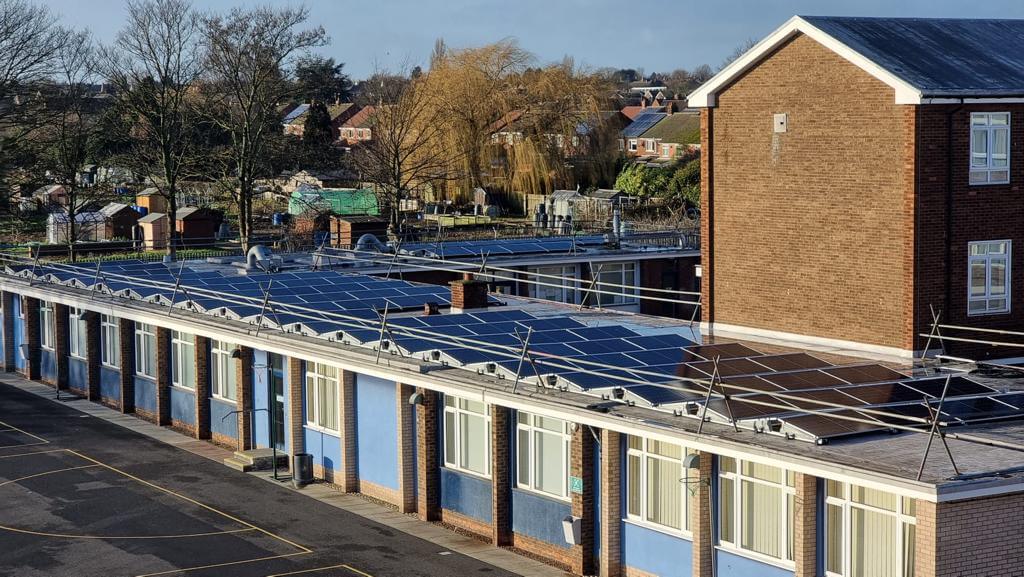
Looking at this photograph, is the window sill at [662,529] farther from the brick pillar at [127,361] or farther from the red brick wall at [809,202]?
the brick pillar at [127,361]

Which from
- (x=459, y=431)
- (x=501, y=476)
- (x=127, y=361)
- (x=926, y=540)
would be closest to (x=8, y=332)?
(x=127, y=361)

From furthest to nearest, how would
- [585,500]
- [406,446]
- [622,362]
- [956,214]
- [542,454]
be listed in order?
[406,446] → [956,214] → [622,362] → [542,454] → [585,500]


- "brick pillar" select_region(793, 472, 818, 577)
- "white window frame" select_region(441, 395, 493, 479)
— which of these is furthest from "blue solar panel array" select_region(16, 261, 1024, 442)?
"white window frame" select_region(441, 395, 493, 479)

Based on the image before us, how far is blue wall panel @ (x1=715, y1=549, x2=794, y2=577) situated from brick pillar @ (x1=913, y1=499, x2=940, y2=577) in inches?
109

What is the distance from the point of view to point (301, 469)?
30984mm

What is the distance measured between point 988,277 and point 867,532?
411 inches

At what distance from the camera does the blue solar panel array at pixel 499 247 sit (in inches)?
1820

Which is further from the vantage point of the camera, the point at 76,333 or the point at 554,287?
the point at 554,287

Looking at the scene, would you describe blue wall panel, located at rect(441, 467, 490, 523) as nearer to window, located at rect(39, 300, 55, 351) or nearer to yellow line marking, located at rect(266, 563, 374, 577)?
yellow line marking, located at rect(266, 563, 374, 577)

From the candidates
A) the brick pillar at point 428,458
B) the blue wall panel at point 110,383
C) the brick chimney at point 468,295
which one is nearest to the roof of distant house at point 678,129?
the blue wall panel at point 110,383

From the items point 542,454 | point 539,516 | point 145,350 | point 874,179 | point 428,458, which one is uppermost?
point 874,179

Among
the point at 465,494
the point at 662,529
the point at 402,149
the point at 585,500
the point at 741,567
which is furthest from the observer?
the point at 402,149

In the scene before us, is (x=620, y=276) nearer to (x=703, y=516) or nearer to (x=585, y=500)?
(x=585, y=500)

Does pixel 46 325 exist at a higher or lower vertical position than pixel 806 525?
higher
